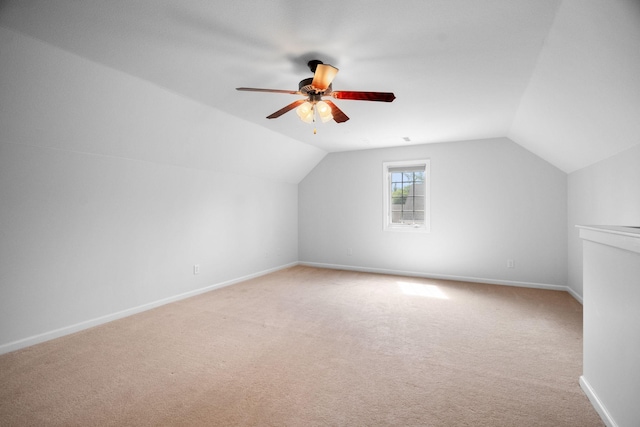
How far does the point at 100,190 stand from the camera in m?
3.17

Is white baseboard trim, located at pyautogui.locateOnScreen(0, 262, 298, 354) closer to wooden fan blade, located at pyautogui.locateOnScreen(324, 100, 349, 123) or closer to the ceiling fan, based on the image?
the ceiling fan

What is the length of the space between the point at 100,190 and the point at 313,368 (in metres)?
2.84

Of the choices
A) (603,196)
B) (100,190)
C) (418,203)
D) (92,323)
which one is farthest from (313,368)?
(418,203)

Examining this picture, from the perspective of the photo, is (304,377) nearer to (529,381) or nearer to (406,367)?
(406,367)

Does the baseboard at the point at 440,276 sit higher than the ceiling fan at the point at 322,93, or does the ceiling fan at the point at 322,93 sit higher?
the ceiling fan at the point at 322,93

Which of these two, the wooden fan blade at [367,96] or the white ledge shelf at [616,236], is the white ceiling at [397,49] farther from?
the white ledge shelf at [616,236]

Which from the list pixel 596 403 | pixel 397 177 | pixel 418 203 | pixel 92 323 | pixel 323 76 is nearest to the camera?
pixel 596 403

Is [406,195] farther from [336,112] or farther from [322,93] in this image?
[322,93]

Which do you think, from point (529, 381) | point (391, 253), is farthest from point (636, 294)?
point (391, 253)

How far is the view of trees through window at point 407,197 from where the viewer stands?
5.43 meters

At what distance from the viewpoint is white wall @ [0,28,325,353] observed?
244 cm

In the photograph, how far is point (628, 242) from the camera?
1.46 meters

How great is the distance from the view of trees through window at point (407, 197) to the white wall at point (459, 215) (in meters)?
0.27

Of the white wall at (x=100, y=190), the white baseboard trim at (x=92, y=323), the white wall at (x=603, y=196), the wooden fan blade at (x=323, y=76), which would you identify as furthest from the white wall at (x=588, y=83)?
the white baseboard trim at (x=92, y=323)
